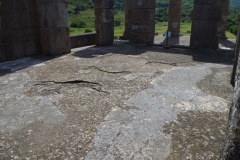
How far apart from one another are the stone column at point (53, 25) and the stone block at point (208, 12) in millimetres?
4454

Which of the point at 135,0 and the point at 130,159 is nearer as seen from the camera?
the point at 130,159

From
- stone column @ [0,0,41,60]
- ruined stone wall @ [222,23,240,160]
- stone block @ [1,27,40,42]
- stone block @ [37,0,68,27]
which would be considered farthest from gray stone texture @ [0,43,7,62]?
ruined stone wall @ [222,23,240,160]

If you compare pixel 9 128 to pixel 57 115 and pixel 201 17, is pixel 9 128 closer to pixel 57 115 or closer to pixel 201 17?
pixel 57 115

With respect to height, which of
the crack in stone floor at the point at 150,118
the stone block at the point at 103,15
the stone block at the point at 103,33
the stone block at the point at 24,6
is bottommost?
the crack in stone floor at the point at 150,118

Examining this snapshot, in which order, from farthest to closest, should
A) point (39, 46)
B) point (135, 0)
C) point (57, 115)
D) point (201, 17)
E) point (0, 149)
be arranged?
point (135, 0) → point (201, 17) → point (39, 46) → point (57, 115) → point (0, 149)

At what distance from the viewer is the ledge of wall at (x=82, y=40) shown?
8078 millimetres

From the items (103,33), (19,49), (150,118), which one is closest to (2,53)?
(19,49)

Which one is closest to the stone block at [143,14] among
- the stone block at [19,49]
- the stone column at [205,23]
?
the stone column at [205,23]

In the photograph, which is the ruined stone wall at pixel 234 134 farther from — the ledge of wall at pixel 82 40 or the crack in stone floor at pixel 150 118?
the ledge of wall at pixel 82 40

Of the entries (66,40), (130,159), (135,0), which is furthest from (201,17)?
(130,159)

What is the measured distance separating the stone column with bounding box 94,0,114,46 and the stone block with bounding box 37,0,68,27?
186cm

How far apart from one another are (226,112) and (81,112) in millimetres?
1996

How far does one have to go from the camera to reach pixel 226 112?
287 cm

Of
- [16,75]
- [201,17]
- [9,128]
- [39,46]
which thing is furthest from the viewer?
[201,17]
